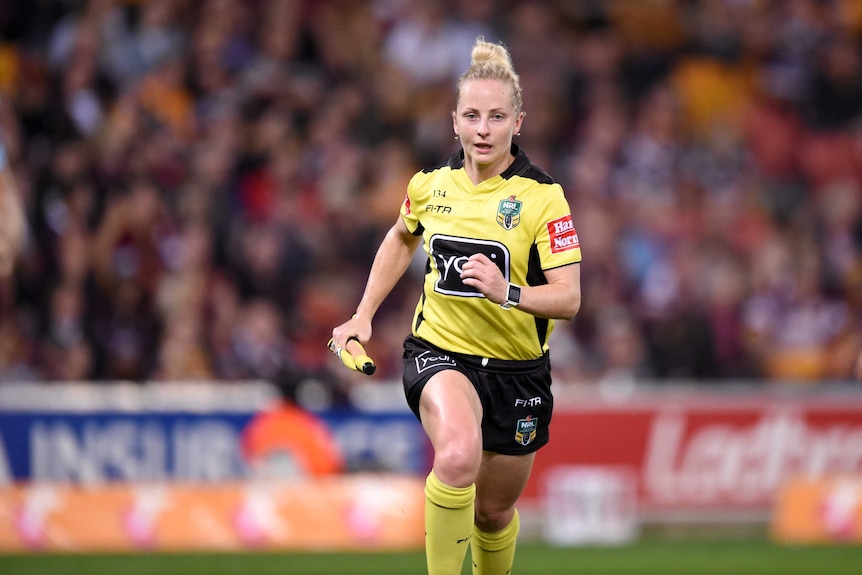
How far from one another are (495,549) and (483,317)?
3.84 feet

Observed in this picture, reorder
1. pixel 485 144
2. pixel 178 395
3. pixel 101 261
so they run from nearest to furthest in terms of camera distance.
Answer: pixel 485 144, pixel 178 395, pixel 101 261

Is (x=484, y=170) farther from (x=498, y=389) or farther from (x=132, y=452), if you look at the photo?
(x=132, y=452)

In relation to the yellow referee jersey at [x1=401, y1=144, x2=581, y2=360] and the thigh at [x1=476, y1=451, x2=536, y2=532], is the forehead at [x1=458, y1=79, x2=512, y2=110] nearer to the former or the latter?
the yellow referee jersey at [x1=401, y1=144, x2=581, y2=360]

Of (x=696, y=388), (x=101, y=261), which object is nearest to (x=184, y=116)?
(x=101, y=261)

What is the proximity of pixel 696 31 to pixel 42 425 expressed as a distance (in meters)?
9.11

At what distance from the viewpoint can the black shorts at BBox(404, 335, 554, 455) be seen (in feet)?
20.7

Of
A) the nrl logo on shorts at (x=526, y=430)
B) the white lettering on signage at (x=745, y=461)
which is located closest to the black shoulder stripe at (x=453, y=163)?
the nrl logo on shorts at (x=526, y=430)

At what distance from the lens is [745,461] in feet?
41.8

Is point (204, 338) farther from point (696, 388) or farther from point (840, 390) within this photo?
point (840, 390)

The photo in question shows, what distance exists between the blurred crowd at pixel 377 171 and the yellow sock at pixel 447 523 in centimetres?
661

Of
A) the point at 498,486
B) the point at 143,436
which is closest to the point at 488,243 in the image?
the point at 498,486

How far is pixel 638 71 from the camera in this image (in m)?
16.1

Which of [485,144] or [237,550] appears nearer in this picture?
[485,144]

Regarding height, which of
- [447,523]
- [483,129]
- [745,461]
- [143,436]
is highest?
[483,129]
